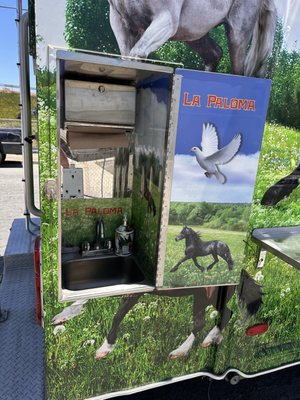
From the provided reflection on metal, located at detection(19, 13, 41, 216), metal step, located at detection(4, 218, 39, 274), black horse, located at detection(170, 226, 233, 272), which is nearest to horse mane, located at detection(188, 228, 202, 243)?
black horse, located at detection(170, 226, 233, 272)

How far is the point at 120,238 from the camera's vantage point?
242cm

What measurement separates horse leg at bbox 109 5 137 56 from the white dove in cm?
54

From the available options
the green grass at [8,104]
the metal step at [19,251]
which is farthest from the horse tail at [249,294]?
the green grass at [8,104]

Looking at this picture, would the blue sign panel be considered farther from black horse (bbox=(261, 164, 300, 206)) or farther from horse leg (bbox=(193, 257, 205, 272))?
black horse (bbox=(261, 164, 300, 206))

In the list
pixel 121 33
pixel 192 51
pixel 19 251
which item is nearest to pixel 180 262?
pixel 192 51

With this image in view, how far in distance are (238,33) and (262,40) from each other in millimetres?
147

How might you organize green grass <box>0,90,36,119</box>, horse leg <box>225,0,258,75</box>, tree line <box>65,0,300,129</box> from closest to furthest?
1. tree line <box>65,0,300,129</box>
2. horse leg <box>225,0,258,75</box>
3. green grass <box>0,90,36,119</box>

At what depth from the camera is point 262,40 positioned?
5.17 ft

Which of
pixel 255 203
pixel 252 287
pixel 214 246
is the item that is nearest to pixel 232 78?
pixel 255 203

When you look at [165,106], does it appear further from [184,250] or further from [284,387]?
[284,387]

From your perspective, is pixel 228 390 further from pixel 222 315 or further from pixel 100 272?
pixel 100 272

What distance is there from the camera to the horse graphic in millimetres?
1874

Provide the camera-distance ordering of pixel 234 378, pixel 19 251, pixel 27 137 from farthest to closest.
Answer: pixel 19 251, pixel 27 137, pixel 234 378

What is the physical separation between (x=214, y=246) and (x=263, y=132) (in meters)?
0.71
